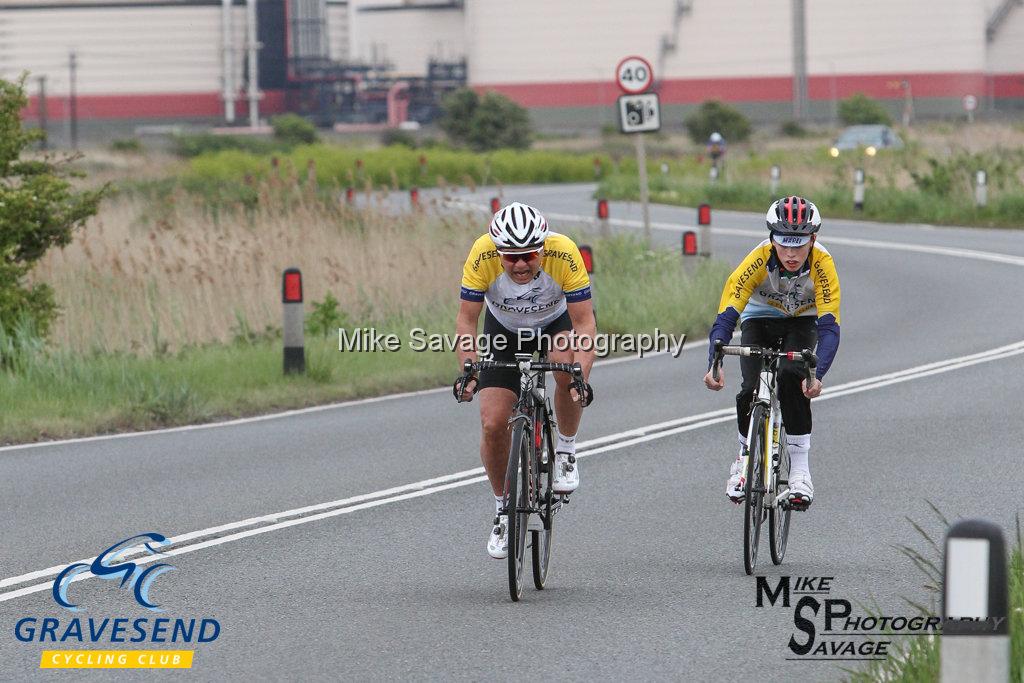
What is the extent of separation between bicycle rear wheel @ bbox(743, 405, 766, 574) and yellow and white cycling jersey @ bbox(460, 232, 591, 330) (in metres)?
1.04

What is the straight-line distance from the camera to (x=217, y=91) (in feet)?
391

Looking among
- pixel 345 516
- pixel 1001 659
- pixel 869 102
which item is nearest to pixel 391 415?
pixel 345 516

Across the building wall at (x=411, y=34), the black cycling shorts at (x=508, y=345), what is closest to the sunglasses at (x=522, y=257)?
the black cycling shorts at (x=508, y=345)

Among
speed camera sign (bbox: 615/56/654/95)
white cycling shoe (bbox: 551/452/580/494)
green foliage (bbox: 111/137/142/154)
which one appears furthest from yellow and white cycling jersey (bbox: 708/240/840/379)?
green foliage (bbox: 111/137/142/154)

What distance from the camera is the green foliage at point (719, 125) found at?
84.8 meters

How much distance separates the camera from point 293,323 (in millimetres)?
14516

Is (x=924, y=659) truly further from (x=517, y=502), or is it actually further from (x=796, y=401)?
(x=796, y=401)

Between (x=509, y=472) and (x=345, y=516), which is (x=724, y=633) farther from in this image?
(x=345, y=516)

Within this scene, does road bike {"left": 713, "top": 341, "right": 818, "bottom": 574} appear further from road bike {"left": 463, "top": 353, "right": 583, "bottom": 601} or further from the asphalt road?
road bike {"left": 463, "top": 353, "right": 583, "bottom": 601}

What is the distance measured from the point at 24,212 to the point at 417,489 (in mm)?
5917

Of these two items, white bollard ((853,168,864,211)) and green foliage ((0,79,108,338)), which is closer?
green foliage ((0,79,108,338))

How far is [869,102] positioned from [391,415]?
89.9 meters

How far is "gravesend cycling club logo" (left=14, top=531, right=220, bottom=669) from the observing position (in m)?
6.30

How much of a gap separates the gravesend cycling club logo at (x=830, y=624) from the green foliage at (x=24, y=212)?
8870 millimetres
